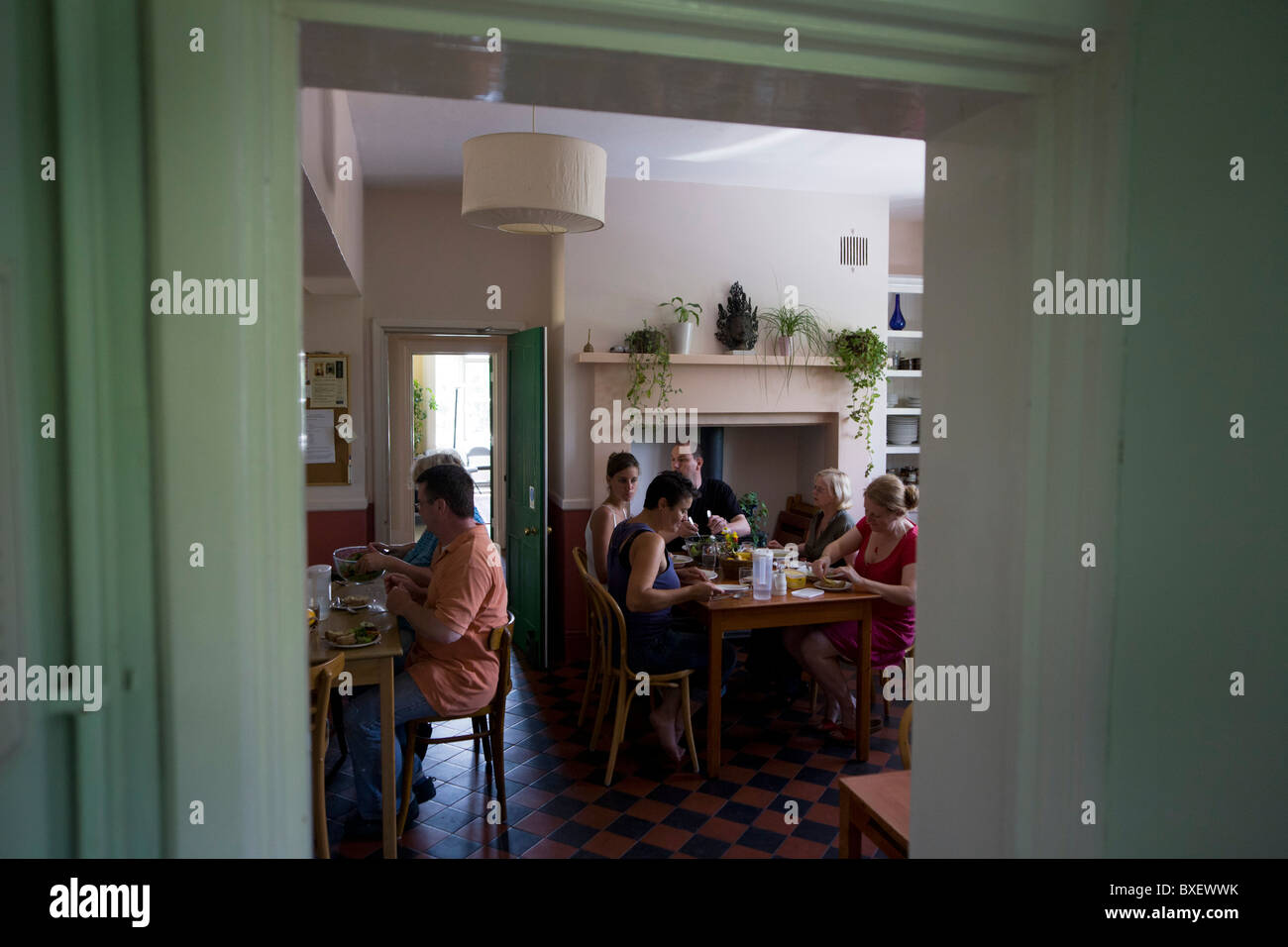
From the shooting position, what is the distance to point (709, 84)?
3.39ft

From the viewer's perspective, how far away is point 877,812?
188 centimetres

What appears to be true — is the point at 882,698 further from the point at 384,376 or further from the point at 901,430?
the point at 384,376

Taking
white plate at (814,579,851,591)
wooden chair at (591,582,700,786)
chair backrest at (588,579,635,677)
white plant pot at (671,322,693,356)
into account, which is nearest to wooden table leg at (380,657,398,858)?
wooden chair at (591,582,700,786)

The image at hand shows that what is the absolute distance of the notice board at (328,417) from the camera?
19.2ft

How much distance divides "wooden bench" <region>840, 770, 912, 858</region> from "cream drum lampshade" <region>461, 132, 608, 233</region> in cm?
248

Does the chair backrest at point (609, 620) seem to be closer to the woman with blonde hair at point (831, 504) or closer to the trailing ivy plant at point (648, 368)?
the woman with blonde hair at point (831, 504)

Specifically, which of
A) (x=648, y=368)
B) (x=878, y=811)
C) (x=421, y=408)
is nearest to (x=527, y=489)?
(x=648, y=368)

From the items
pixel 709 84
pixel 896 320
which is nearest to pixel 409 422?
pixel 896 320

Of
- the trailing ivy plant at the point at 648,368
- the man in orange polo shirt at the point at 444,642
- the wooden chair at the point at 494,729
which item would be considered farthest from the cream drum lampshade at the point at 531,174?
the trailing ivy plant at the point at 648,368

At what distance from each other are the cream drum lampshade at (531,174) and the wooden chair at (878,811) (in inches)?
95.2

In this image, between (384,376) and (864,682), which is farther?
(384,376)

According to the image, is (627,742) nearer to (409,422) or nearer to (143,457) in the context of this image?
(409,422)

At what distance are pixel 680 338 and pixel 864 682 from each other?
2647mm
